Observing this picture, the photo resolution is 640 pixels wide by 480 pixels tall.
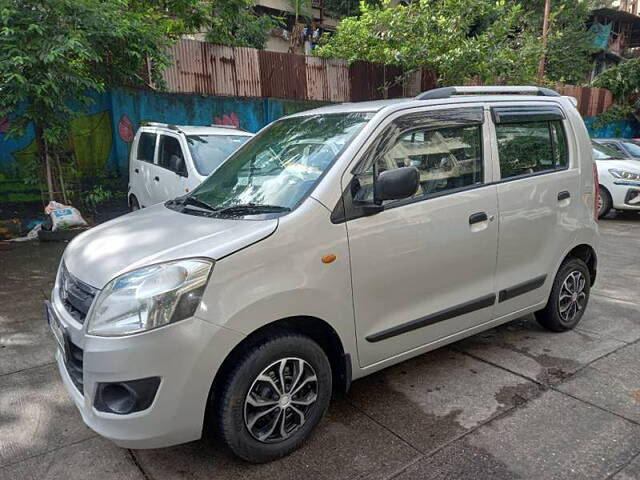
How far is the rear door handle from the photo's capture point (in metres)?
3.12

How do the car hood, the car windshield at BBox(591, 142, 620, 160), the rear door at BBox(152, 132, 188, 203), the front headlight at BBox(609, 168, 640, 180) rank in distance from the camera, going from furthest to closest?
the car windshield at BBox(591, 142, 620, 160), the front headlight at BBox(609, 168, 640, 180), the rear door at BBox(152, 132, 188, 203), the car hood

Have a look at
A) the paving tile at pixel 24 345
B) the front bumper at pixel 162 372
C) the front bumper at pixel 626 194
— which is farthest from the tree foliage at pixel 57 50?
the front bumper at pixel 626 194

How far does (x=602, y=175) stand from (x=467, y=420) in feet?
28.4

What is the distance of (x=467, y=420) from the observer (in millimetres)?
2861

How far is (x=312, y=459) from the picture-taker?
2.53 metres

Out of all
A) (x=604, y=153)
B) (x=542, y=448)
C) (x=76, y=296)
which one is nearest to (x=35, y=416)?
(x=76, y=296)

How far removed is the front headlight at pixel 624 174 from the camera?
9.33 metres

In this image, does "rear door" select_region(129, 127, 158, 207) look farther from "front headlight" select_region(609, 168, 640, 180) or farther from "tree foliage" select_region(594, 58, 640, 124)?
"tree foliage" select_region(594, 58, 640, 124)

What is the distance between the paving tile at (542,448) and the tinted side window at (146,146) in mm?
6452

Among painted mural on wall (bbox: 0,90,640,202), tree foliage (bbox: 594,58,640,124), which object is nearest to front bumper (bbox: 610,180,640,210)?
painted mural on wall (bbox: 0,90,640,202)

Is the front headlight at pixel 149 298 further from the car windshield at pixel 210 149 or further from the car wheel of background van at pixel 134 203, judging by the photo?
the car wheel of background van at pixel 134 203

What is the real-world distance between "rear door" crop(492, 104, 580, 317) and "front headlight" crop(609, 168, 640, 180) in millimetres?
6791

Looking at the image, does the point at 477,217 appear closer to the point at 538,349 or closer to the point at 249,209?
the point at 538,349

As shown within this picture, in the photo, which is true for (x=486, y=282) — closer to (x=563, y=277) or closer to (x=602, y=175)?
(x=563, y=277)
